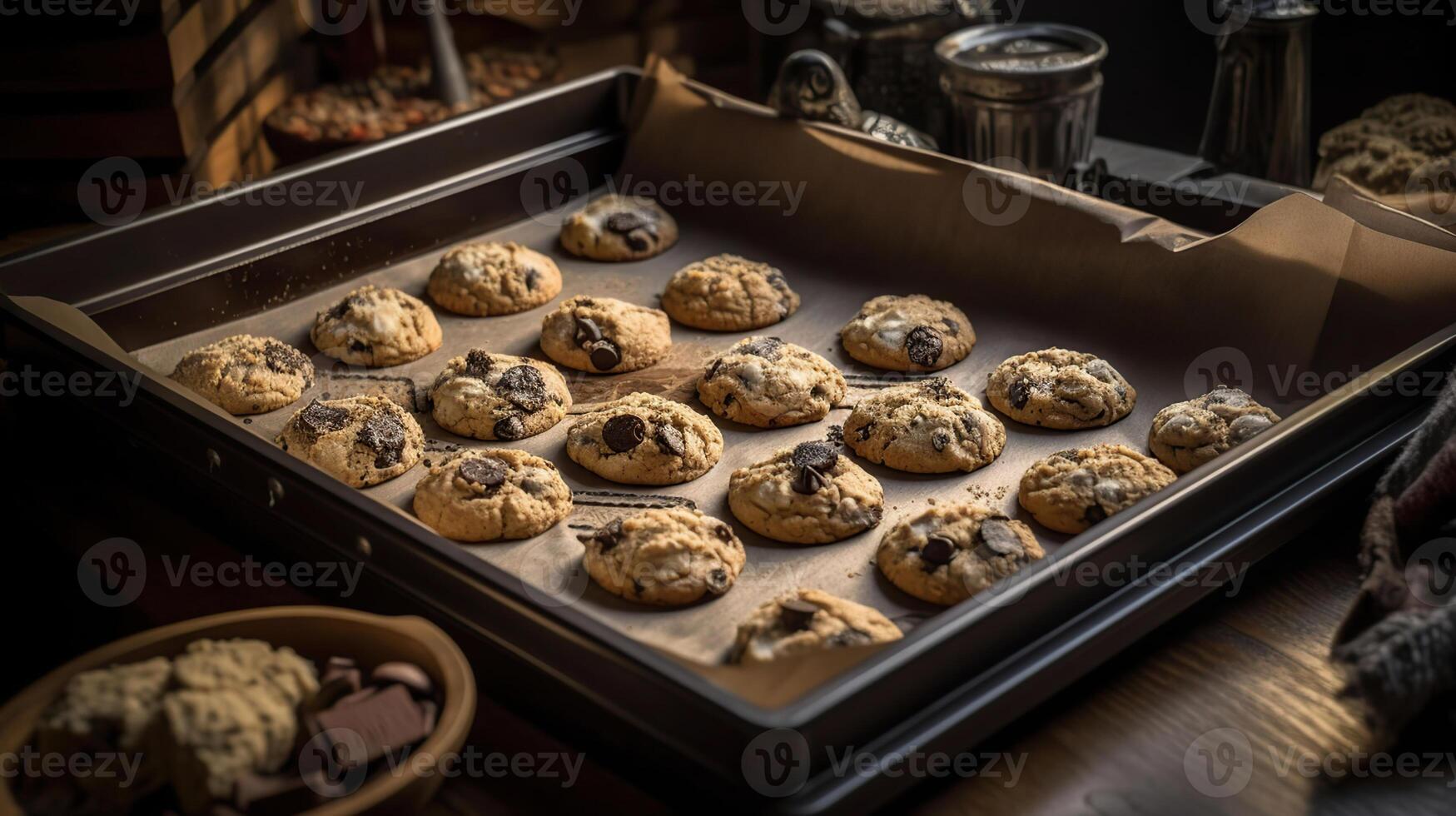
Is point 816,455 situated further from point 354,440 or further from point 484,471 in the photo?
point 354,440

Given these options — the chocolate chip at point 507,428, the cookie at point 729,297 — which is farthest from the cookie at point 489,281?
the chocolate chip at point 507,428

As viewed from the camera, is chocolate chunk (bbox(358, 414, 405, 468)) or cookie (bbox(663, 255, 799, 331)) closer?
chocolate chunk (bbox(358, 414, 405, 468))

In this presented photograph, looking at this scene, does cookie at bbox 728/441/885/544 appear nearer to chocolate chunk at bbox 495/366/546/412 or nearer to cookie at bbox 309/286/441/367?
chocolate chunk at bbox 495/366/546/412

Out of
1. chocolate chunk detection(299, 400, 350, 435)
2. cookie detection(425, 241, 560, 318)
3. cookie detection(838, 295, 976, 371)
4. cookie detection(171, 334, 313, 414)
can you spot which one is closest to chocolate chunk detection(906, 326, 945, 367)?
cookie detection(838, 295, 976, 371)

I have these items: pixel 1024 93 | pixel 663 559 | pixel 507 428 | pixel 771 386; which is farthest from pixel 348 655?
pixel 1024 93

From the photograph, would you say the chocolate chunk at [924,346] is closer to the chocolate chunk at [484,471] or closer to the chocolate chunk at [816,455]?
the chocolate chunk at [816,455]
